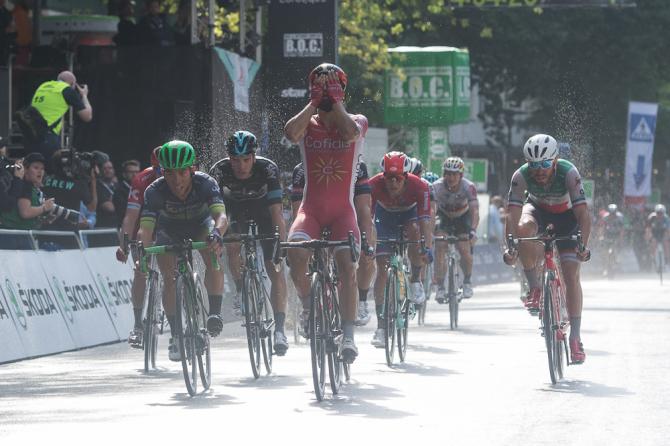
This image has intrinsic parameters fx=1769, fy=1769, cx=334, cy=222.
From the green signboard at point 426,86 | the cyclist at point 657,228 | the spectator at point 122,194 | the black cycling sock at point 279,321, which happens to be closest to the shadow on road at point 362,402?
the black cycling sock at point 279,321

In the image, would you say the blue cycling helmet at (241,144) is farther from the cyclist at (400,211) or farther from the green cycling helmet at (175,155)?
the cyclist at (400,211)

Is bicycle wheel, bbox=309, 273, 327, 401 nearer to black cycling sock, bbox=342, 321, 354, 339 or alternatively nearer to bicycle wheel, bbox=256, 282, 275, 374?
black cycling sock, bbox=342, 321, 354, 339

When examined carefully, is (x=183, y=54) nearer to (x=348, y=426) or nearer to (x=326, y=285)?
(x=326, y=285)

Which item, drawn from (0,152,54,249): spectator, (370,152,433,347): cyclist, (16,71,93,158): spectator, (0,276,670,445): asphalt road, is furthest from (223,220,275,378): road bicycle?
(16,71,93,158): spectator

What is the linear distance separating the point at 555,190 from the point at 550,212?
1.17 ft

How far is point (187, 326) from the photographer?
41.2 ft

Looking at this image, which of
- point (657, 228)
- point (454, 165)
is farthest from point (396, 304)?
point (657, 228)

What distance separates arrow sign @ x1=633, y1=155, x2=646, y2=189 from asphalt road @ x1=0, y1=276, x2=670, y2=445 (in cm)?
2469

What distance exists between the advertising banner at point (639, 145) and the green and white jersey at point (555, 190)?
94.0ft

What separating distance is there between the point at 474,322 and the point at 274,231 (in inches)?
318

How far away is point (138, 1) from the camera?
33.9 metres

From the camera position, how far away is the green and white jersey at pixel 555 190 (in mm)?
13977

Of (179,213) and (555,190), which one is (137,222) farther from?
(555,190)

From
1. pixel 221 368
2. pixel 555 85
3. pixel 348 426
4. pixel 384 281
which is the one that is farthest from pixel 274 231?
pixel 555 85
